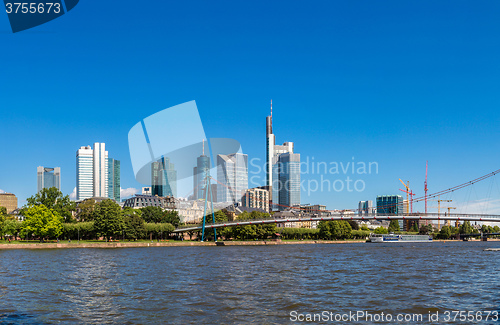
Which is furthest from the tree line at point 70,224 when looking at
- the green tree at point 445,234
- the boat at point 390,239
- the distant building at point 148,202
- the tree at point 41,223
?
the green tree at point 445,234

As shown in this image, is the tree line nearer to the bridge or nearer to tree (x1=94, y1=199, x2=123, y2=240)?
tree (x1=94, y1=199, x2=123, y2=240)

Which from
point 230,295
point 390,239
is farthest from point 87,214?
point 230,295

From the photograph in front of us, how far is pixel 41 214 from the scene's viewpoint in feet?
215

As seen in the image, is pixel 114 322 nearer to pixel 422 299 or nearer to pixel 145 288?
pixel 145 288

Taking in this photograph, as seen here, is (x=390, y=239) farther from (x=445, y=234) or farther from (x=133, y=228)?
(x=133, y=228)

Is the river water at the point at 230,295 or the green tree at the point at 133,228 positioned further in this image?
the green tree at the point at 133,228

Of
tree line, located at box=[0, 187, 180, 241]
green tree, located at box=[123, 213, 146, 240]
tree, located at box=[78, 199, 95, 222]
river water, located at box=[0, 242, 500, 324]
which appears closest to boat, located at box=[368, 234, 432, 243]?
tree line, located at box=[0, 187, 180, 241]

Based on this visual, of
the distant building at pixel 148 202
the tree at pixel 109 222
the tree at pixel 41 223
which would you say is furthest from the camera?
the distant building at pixel 148 202

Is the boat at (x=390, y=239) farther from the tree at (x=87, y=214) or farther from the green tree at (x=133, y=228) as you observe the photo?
the tree at (x=87, y=214)

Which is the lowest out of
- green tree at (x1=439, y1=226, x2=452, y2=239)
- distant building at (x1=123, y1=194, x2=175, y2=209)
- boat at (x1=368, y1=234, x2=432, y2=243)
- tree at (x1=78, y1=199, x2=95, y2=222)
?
green tree at (x1=439, y1=226, x2=452, y2=239)

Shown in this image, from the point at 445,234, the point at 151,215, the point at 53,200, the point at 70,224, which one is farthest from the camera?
the point at 445,234

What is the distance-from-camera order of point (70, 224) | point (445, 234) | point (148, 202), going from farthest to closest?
point (445, 234)
point (148, 202)
point (70, 224)

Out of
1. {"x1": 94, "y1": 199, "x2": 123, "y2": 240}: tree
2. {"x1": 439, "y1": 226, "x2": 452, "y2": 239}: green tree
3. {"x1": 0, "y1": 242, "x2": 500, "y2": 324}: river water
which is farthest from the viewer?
{"x1": 439, "y1": 226, "x2": 452, "y2": 239}: green tree

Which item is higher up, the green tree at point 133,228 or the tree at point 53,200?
the tree at point 53,200
